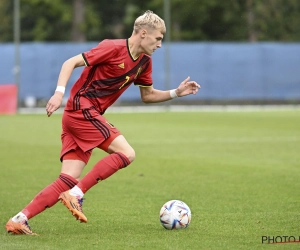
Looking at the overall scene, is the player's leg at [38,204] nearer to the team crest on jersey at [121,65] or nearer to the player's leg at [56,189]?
the player's leg at [56,189]

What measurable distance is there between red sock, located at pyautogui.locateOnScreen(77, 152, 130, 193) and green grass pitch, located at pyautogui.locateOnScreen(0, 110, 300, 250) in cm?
44

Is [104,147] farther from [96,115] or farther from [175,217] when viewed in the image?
[175,217]

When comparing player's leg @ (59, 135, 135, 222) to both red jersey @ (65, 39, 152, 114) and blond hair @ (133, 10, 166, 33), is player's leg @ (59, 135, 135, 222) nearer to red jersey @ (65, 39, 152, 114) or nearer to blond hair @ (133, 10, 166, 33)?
red jersey @ (65, 39, 152, 114)

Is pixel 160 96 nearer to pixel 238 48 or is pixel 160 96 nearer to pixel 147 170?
pixel 147 170

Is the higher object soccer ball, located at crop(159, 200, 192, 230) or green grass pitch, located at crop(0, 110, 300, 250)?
soccer ball, located at crop(159, 200, 192, 230)

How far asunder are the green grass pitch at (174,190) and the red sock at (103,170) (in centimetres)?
44

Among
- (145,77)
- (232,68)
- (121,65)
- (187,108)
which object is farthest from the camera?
(187,108)

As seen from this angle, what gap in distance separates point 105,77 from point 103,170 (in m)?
0.81

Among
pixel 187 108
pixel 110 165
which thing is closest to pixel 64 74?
pixel 110 165

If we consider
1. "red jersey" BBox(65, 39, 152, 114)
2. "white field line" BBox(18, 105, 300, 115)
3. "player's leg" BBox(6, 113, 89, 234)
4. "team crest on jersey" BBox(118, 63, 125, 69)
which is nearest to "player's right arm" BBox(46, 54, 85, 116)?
"red jersey" BBox(65, 39, 152, 114)

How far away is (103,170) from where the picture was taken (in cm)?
671

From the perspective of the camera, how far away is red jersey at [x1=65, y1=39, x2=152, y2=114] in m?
6.88

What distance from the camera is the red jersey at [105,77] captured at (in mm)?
6883

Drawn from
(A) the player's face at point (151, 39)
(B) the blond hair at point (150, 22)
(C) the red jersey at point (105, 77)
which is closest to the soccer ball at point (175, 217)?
(C) the red jersey at point (105, 77)
